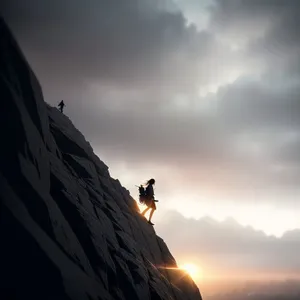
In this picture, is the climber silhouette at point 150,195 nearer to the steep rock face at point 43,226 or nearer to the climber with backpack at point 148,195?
the climber with backpack at point 148,195

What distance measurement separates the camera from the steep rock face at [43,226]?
1102cm

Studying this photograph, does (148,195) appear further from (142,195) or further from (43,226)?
(43,226)

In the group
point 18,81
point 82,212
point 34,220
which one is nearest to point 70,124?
point 82,212

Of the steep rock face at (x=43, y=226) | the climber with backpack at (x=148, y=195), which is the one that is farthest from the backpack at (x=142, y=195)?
the steep rock face at (x=43, y=226)

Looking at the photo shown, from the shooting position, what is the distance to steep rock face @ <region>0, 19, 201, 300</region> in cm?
1102

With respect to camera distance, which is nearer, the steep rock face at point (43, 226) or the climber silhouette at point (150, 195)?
the steep rock face at point (43, 226)

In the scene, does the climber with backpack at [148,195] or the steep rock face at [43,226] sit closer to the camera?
the steep rock face at [43,226]

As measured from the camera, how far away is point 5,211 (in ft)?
35.9

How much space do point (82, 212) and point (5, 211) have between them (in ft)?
21.9

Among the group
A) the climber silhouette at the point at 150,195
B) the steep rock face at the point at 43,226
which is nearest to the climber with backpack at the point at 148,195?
the climber silhouette at the point at 150,195

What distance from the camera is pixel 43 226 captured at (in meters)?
12.7

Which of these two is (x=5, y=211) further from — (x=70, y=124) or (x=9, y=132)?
(x=70, y=124)

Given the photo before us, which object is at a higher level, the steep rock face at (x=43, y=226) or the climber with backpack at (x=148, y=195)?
the climber with backpack at (x=148, y=195)

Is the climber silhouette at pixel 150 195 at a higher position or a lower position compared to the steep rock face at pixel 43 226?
higher
